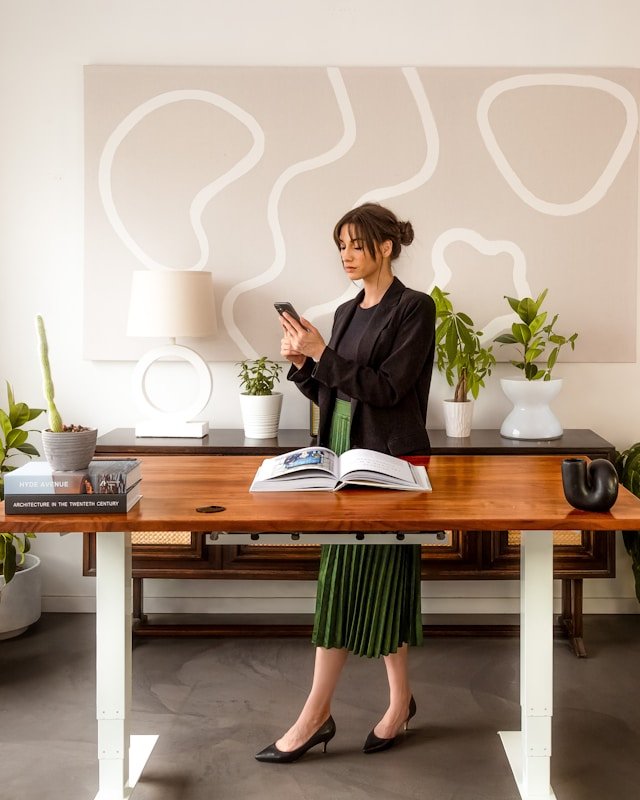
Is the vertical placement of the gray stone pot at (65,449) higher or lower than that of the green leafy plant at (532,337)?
lower

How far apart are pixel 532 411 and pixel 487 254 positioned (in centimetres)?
69

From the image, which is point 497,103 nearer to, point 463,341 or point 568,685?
point 463,341

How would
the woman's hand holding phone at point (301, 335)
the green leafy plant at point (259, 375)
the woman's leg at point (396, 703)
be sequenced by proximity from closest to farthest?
the woman's hand holding phone at point (301, 335) < the woman's leg at point (396, 703) < the green leafy plant at point (259, 375)

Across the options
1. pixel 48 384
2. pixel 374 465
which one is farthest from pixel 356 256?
pixel 48 384

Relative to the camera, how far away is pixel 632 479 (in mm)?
3393

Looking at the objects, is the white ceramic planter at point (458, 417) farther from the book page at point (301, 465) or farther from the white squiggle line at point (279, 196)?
the book page at point (301, 465)

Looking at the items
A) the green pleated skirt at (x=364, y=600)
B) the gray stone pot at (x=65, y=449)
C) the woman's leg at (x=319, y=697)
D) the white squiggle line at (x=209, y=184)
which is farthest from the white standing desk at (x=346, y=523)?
the white squiggle line at (x=209, y=184)

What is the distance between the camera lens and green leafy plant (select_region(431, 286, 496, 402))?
3.41 meters

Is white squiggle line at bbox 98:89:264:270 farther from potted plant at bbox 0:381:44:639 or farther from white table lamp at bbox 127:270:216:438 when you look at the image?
potted plant at bbox 0:381:44:639

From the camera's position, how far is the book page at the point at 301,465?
2.08 m

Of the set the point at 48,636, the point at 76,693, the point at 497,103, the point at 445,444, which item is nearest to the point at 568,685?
the point at 445,444

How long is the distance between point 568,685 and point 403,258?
5.80 feet

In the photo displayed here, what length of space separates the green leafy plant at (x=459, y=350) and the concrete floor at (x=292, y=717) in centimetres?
103

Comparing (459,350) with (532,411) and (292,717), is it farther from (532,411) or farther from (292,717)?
(292,717)
